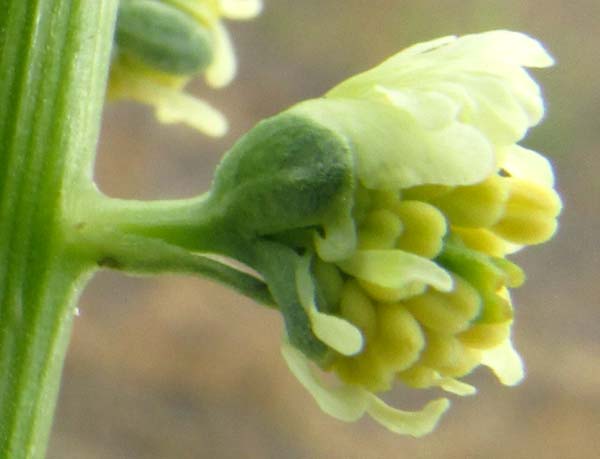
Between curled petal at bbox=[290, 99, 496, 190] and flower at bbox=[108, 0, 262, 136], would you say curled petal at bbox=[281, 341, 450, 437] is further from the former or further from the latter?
flower at bbox=[108, 0, 262, 136]

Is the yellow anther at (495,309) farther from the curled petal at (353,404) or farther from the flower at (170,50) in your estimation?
the flower at (170,50)

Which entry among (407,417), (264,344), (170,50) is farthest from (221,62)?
(264,344)

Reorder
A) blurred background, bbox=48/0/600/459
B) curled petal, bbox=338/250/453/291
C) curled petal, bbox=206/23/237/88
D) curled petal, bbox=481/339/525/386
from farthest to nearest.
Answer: blurred background, bbox=48/0/600/459
curled petal, bbox=206/23/237/88
curled petal, bbox=481/339/525/386
curled petal, bbox=338/250/453/291

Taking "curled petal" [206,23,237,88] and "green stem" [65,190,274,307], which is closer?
"green stem" [65,190,274,307]

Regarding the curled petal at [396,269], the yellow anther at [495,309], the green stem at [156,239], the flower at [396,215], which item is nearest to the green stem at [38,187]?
the green stem at [156,239]

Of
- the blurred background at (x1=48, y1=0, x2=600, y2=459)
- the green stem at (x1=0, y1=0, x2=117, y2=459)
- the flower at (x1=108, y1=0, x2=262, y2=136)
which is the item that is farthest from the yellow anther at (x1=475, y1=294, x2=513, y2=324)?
the blurred background at (x1=48, y1=0, x2=600, y2=459)

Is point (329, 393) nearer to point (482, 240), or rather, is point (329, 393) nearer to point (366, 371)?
point (366, 371)
